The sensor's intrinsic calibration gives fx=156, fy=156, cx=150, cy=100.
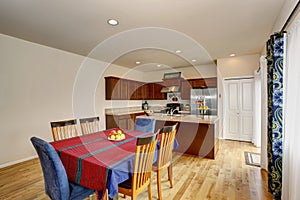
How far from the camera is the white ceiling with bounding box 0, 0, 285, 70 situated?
2258 mm

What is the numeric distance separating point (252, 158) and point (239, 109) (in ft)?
6.54

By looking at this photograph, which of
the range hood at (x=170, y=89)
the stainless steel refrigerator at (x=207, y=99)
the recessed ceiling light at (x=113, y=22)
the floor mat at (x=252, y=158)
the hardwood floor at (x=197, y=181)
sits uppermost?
the recessed ceiling light at (x=113, y=22)

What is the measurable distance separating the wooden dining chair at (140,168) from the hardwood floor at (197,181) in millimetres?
727

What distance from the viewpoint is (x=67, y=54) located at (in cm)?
441

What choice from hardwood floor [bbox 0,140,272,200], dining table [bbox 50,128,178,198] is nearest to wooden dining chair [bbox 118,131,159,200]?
dining table [bbox 50,128,178,198]

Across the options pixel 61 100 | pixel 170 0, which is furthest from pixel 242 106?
pixel 61 100

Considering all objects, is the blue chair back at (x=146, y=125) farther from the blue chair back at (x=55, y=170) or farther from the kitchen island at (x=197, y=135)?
→ the blue chair back at (x=55, y=170)

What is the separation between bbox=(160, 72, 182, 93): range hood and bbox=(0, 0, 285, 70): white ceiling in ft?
7.87

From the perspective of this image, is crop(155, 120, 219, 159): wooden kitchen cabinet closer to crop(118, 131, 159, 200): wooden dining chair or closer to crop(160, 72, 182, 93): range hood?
crop(118, 131, 159, 200): wooden dining chair

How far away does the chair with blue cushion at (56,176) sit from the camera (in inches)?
58.4

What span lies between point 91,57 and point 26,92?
2019mm

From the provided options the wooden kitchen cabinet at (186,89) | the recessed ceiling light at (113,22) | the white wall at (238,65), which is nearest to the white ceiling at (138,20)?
the recessed ceiling light at (113,22)

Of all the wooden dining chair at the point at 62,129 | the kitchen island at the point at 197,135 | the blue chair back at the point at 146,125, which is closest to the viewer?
the wooden dining chair at the point at 62,129

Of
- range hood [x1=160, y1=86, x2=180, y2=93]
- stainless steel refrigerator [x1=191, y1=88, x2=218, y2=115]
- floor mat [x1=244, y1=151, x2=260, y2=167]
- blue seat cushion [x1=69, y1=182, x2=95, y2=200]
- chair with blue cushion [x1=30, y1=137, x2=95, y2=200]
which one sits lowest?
floor mat [x1=244, y1=151, x2=260, y2=167]
